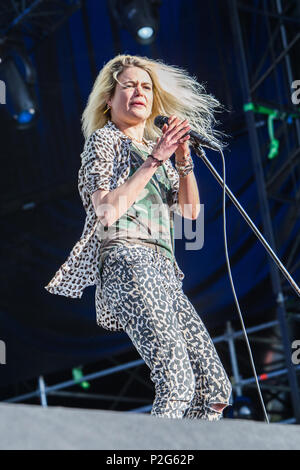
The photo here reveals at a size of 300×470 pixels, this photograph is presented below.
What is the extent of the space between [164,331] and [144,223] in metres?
0.35

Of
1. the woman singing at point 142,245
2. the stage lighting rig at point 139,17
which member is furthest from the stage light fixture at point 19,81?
the woman singing at point 142,245

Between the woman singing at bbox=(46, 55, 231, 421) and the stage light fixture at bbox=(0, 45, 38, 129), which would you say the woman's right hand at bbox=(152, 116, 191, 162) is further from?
the stage light fixture at bbox=(0, 45, 38, 129)

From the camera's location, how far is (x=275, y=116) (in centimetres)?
533

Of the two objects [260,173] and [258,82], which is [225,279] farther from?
[258,82]

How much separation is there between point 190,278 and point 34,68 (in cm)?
225

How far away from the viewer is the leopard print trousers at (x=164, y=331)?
1.91m

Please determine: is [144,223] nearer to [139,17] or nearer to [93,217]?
[93,217]

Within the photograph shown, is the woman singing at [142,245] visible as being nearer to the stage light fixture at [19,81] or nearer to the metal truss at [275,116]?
the metal truss at [275,116]

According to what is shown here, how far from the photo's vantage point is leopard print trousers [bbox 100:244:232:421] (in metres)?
1.91

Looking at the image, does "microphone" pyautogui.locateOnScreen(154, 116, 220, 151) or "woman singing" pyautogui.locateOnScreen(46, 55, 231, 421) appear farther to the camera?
"microphone" pyautogui.locateOnScreen(154, 116, 220, 151)
